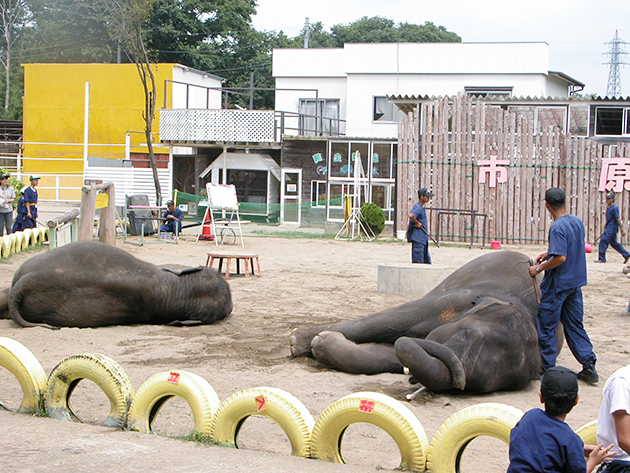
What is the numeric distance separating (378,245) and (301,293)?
31.1ft

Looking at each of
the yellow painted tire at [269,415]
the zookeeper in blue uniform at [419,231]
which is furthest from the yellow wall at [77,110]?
the yellow painted tire at [269,415]

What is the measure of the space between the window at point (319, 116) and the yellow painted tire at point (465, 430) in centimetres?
2687

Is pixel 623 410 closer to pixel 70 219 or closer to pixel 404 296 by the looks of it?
pixel 404 296

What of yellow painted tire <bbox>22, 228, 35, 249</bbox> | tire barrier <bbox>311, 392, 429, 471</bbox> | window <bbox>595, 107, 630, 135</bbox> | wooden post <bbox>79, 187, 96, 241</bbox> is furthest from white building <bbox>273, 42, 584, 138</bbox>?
tire barrier <bbox>311, 392, 429, 471</bbox>

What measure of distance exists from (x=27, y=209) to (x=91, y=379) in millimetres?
12800

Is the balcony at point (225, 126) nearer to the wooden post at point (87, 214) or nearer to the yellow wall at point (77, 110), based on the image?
the yellow wall at point (77, 110)

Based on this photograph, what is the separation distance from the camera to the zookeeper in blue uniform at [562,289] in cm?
615

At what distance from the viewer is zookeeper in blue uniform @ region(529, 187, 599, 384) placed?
6148 millimetres

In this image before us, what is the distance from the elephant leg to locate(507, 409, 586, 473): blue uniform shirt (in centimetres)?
312

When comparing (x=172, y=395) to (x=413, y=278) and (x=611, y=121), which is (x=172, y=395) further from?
(x=611, y=121)

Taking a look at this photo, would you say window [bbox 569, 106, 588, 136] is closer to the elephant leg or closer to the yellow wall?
the yellow wall

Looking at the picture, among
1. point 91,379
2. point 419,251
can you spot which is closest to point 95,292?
point 91,379

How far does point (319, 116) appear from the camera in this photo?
30766 millimetres

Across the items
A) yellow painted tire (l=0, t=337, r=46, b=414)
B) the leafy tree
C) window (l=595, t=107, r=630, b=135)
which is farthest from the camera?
the leafy tree
